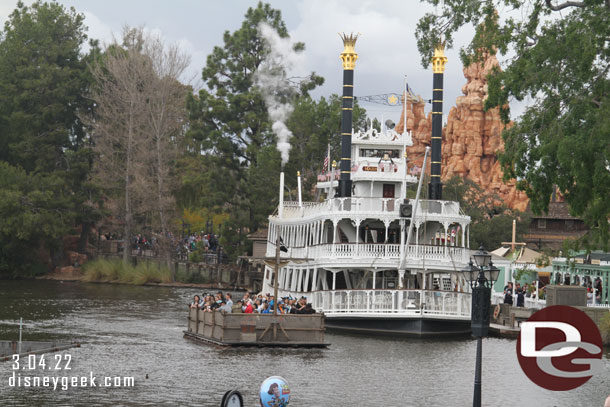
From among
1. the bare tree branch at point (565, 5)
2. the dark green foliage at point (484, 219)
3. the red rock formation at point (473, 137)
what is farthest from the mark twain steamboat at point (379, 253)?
the red rock formation at point (473, 137)

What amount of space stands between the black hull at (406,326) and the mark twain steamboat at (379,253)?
4 centimetres

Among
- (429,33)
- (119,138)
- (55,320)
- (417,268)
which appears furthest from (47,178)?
(429,33)

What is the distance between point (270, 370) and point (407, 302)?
502 inches

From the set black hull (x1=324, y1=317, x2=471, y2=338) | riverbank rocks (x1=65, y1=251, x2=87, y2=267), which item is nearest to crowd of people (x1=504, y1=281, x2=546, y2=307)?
black hull (x1=324, y1=317, x2=471, y2=338)

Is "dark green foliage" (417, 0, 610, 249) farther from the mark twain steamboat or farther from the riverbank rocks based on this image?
the riverbank rocks

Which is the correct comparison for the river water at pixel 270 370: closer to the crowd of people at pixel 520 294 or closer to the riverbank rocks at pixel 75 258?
the crowd of people at pixel 520 294

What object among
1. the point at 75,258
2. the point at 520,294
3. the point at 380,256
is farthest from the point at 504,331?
the point at 75,258

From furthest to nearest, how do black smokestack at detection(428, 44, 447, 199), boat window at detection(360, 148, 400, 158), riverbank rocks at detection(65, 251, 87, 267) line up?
1. riverbank rocks at detection(65, 251, 87, 267)
2. black smokestack at detection(428, 44, 447, 199)
3. boat window at detection(360, 148, 400, 158)

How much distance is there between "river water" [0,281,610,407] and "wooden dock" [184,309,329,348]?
0.54 metres

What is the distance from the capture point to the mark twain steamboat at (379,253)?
1613 inches

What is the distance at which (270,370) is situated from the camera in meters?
29.2

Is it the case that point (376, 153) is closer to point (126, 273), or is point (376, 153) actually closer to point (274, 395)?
point (274, 395)

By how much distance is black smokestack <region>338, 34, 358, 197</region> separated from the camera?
4922 cm

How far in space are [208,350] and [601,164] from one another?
16.3m
